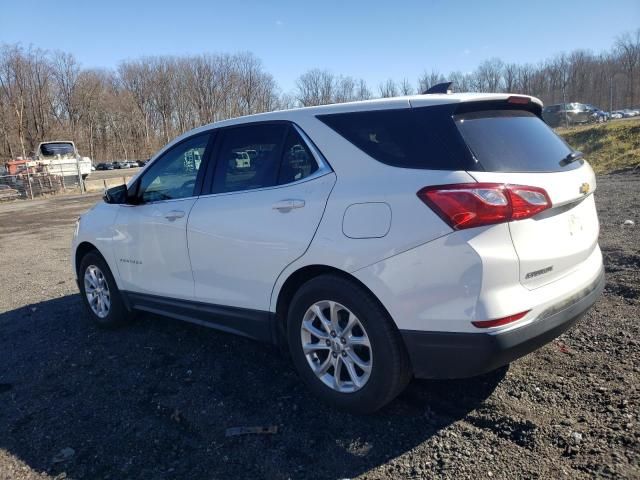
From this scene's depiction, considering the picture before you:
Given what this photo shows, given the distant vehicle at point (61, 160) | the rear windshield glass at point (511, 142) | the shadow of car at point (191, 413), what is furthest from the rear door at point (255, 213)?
the distant vehicle at point (61, 160)

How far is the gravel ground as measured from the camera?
8.38ft

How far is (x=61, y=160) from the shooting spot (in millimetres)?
27906

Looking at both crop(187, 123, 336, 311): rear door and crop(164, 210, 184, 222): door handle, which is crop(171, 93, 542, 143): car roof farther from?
crop(164, 210, 184, 222): door handle

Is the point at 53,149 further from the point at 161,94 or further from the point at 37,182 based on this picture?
the point at 161,94

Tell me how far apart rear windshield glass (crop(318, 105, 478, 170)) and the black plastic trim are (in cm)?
127

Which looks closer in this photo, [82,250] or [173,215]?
[173,215]

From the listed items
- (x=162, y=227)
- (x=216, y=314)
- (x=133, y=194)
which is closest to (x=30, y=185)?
(x=133, y=194)

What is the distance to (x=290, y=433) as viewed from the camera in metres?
2.89

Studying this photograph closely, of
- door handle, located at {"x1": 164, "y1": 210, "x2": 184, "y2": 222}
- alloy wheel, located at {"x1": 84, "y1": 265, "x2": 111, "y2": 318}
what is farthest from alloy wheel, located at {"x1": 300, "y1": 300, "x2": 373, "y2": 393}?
alloy wheel, located at {"x1": 84, "y1": 265, "x2": 111, "y2": 318}

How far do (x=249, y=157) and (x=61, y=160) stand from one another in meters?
28.3

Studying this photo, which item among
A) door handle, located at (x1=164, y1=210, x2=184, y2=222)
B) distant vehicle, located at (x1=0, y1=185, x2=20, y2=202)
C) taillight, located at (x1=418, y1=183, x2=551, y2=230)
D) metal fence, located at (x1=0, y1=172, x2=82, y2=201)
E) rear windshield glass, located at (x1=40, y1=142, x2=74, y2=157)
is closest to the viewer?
taillight, located at (x1=418, y1=183, x2=551, y2=230)

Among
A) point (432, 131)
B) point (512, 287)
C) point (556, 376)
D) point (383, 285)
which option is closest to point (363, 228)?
point (383, 285)

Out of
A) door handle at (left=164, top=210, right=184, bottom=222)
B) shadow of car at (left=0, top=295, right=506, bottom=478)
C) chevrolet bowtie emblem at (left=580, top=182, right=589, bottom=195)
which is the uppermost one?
chevrolet bowtie emblem at (left=580, top=182, right=589, bottom=195)

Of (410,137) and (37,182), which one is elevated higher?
(410,137)
